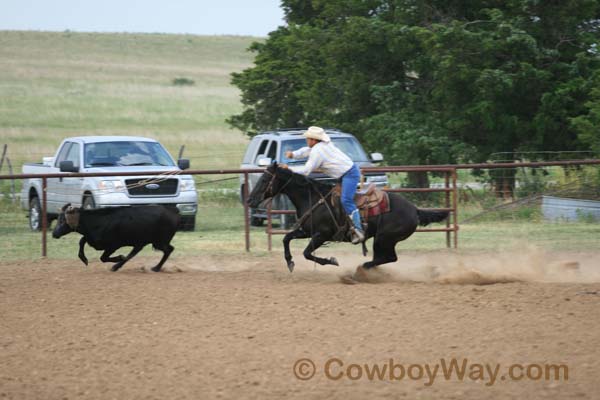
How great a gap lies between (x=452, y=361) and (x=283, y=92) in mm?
22291

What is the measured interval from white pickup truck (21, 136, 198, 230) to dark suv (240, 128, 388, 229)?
4.80 feet

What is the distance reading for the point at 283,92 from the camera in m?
29.1

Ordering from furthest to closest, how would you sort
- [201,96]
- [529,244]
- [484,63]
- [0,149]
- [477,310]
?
[201,96] < [0,149] < [484,63] < [529,244] < [477,310]

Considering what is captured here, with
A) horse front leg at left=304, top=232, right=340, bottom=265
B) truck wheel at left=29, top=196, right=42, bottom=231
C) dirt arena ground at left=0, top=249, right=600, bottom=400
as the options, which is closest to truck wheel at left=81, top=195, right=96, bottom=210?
truck wheel at left=29, top=196, right=42, bottom=231

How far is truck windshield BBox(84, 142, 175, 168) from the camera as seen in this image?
1806cm

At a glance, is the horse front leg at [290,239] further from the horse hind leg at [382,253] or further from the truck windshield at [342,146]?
the truck windshield at [342,146]

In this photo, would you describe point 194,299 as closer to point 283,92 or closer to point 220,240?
point 220,240

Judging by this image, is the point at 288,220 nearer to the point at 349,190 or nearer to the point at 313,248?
the point at 313,248

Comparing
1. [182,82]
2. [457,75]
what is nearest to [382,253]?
[457,75]

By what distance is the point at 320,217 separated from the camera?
12.1 metres

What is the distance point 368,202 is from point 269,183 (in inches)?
49.5

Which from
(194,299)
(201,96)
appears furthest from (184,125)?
(194,299)

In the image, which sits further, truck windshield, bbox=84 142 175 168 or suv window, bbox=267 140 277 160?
suv window, bbox=267 140 277 160

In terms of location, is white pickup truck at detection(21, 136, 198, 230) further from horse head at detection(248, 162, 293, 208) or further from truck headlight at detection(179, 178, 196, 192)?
horse head at detection(248, 162, 293, 208)
